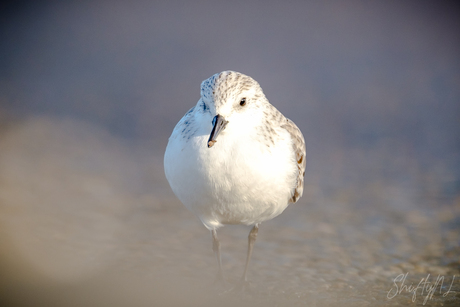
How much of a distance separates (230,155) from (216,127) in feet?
0.69

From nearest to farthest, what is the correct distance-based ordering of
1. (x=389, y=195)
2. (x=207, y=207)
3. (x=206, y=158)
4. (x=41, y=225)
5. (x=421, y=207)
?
(x=206, y=158) → (x=207, y=207) → (x=41, y=225) → (x=421, y=207) → (x=389, y=195)

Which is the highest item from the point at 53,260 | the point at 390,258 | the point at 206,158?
the point at 206,158

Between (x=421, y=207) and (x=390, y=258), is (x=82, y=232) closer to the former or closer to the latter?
(x=390, y=258)

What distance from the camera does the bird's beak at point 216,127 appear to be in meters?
2.38

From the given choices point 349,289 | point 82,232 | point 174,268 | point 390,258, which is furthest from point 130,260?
point 390,258

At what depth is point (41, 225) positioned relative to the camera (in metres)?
3.53

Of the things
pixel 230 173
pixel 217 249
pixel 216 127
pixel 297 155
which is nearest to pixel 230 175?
pixel 230 173

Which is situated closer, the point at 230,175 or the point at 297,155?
the point at 230,175

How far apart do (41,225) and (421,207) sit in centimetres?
304

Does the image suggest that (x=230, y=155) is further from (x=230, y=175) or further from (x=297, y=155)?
(x=297, y=155)

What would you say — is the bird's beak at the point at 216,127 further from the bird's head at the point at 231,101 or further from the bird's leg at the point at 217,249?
the bird's leg at the point at 217,249

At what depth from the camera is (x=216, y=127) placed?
2424 mm

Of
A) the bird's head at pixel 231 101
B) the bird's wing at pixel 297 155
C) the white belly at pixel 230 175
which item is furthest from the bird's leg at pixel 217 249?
the bird's head at pixel 231 101

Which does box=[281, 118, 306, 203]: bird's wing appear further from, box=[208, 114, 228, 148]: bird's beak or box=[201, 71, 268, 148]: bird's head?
box=[208, 114, 228, 148]: bird's beak
